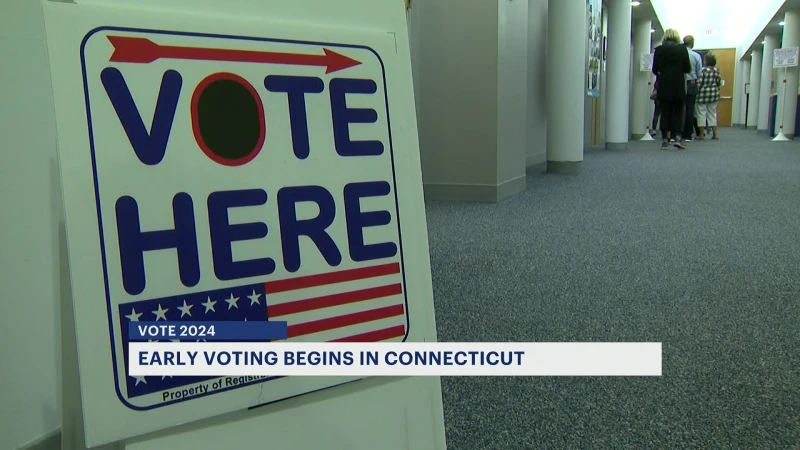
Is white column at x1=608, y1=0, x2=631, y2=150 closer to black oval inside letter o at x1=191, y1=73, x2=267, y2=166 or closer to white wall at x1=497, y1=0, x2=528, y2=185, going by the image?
white wall at x1=497, y1=0, x2=528, y2=185

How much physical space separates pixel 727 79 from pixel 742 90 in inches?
30.1

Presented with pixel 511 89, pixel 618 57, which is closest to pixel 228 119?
pixel 511 89

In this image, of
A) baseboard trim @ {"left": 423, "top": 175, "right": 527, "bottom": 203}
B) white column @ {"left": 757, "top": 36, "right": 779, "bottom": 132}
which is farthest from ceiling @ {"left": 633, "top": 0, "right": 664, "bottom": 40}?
baseboard trim @ {"left": 423, "top": 175, "right": 527, "bottom": 203}

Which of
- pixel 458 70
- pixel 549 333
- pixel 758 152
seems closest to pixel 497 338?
pixel 549 333

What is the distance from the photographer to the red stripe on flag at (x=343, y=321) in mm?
561

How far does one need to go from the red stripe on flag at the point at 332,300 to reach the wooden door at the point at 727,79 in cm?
1810

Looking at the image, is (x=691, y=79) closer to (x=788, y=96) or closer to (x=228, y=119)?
(x=788, y=96)

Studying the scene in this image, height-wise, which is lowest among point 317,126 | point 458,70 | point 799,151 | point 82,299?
point 799,151

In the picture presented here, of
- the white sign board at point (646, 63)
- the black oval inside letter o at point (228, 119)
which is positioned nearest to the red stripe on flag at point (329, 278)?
the black oval inside letter o at point (228, 119)

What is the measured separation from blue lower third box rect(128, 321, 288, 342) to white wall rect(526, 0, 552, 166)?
4.81 meters

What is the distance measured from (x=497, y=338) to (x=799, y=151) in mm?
6746

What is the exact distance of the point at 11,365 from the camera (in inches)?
29.4

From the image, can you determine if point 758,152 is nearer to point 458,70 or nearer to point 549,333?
point 458,70

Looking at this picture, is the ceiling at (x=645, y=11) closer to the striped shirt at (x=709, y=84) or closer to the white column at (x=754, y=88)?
the striped shirt at (x=709, y=84)
